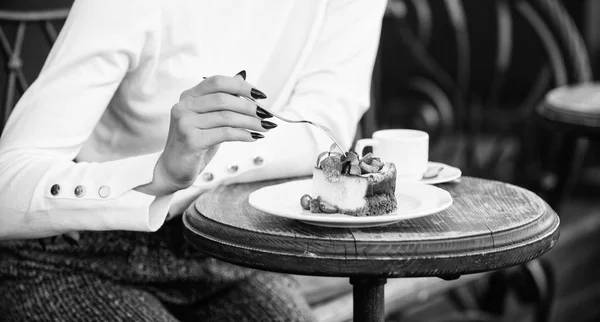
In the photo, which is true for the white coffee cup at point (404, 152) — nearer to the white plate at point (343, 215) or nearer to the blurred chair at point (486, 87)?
the white plate at point (343, 215)

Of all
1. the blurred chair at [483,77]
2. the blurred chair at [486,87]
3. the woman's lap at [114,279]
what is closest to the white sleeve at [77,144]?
the woman's lap at [114,279]

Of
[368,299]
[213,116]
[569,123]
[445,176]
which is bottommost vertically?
[569,123]

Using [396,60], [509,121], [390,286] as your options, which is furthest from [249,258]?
[396,60]

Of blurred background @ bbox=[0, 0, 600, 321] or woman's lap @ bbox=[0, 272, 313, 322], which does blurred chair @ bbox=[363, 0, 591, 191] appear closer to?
blurred background @ bbox=[0, 0, 600, 321]

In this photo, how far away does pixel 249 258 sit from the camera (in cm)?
125

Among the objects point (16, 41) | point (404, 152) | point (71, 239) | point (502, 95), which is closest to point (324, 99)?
point (404, 152)

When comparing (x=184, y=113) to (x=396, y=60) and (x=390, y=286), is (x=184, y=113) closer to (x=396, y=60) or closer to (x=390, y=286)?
(x=390, y=286)

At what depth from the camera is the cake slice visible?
51.5 inches

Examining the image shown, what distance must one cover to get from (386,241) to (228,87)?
0.32 m

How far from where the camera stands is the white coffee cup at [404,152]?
1.55 metres

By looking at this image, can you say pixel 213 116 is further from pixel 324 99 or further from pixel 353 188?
pixel 324 99

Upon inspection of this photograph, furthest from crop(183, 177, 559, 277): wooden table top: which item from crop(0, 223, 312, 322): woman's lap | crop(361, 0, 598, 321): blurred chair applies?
crop(361, 0, 598, 321): blurred chair

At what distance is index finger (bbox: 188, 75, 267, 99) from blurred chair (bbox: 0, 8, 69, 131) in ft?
3.77

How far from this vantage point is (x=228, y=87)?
1.27 meters
